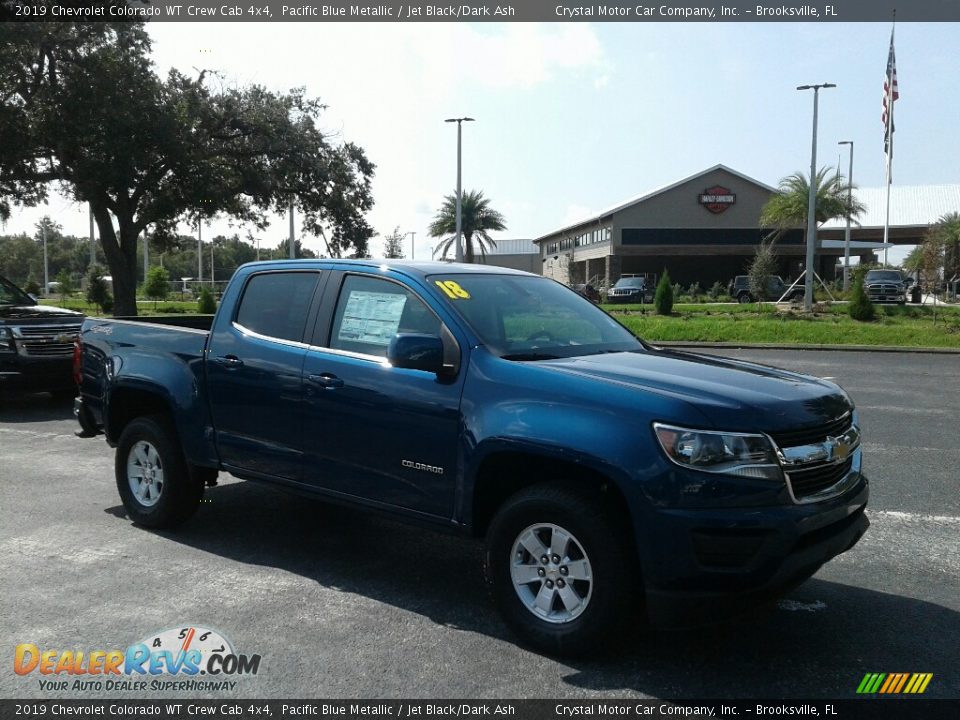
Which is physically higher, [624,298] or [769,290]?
[769,290]

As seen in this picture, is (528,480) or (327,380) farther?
(327,380)

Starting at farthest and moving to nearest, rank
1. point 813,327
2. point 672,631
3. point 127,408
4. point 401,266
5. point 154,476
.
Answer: point 813,327 → point 127,408 → point 154,476 → point 401,266 → point 672,631

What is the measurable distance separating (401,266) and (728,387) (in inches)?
81.2

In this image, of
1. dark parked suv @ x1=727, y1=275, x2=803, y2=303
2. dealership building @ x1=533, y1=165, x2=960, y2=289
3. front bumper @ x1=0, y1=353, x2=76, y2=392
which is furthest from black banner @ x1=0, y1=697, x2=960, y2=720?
dealership building @ x1=533, y1=165, x2=960, y2=289

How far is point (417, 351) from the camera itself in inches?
171

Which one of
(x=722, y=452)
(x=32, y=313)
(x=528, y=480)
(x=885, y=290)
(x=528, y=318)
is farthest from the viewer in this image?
(x=885, y=290)

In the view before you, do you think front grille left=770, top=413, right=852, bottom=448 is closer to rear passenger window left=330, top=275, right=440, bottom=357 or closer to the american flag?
rear passenger window left=330, top=275, right=440, bottom=357

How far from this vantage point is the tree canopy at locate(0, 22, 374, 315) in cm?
2297

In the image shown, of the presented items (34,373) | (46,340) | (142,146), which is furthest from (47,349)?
(142,146)

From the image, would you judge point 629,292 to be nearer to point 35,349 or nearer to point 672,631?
point 35,349

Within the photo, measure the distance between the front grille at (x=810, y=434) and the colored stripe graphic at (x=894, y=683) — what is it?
1054 millimetres

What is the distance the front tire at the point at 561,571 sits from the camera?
12.5 feet

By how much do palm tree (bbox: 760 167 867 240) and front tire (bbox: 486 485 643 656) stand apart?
44.6 metres

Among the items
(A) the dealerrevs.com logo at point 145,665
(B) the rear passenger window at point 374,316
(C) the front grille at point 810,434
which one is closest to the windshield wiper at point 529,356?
(B) the rear passenger window at point 374,316
